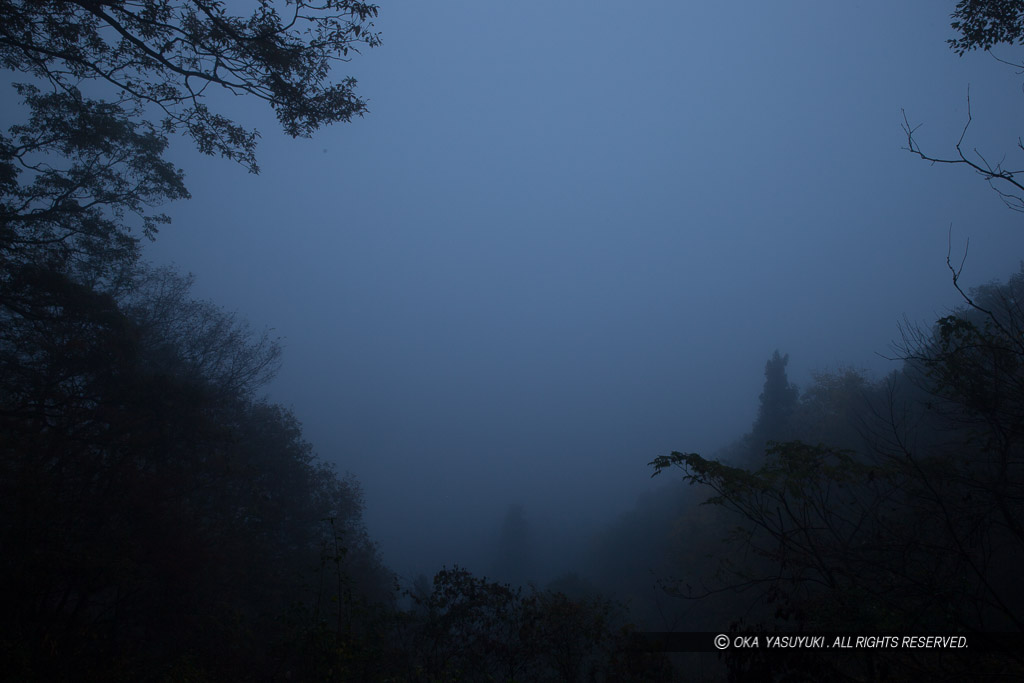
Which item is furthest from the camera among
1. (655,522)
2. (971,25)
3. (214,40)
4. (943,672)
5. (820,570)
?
(655,522)

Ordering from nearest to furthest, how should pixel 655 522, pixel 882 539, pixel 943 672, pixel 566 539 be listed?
pixel 943 672
pixel 882 539
pixel 655 522
pixel 566 539

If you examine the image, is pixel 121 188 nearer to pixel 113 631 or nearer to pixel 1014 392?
pixel 113 631

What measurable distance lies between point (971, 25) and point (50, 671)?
13397 mm

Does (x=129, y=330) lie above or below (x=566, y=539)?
below

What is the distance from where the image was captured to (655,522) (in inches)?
1908

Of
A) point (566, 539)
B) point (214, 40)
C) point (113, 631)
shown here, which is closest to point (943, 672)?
point (113, 631)

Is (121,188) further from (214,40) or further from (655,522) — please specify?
(655,522)

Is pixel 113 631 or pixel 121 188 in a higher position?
pixel 121 188

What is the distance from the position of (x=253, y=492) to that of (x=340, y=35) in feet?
46.6

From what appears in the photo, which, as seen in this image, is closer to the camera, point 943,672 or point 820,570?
point 943,672

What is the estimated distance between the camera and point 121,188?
12.3m

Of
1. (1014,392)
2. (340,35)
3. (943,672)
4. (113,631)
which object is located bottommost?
(113,631)

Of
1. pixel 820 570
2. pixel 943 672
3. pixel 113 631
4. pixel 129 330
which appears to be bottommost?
pixel 113 631

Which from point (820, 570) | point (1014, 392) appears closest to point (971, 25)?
point (1014, 392)
